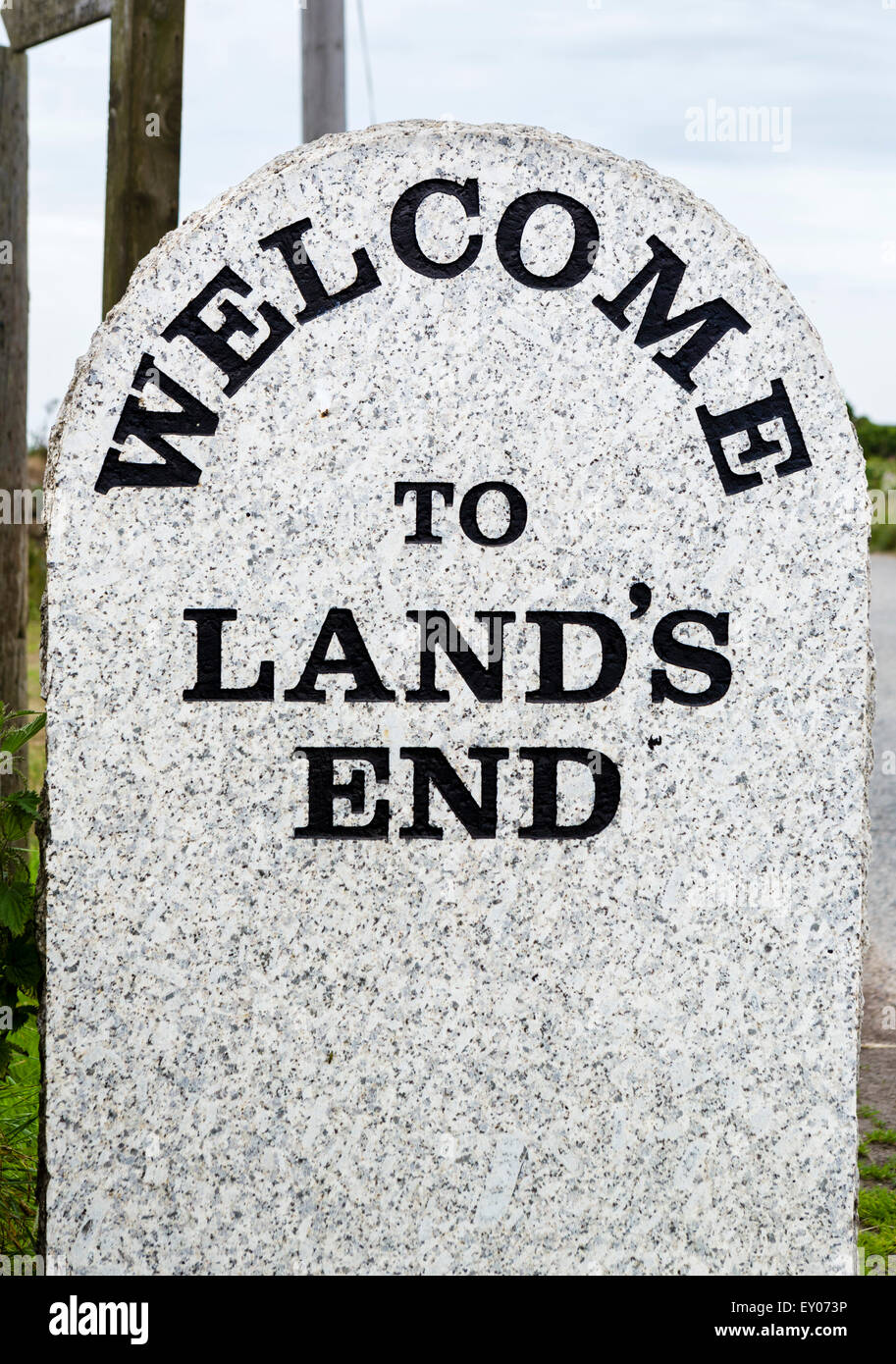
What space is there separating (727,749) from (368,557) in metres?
0.77

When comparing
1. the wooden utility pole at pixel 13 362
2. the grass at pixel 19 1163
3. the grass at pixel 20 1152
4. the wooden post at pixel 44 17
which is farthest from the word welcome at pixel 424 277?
the wooden utility pole at pixel 13 362

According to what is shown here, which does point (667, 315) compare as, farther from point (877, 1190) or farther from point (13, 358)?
point (13, 358)

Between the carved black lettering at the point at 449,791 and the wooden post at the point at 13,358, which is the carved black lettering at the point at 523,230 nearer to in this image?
the carved black lettering at the point at 449,791

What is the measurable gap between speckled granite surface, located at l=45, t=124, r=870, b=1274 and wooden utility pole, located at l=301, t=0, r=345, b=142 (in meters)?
4.88

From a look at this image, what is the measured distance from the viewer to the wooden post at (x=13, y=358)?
4828mm

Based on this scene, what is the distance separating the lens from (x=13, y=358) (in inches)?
192

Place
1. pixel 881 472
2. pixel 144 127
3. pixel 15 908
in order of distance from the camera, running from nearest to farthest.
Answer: pixel 15 908, pixel 144 127, pixel 881 472

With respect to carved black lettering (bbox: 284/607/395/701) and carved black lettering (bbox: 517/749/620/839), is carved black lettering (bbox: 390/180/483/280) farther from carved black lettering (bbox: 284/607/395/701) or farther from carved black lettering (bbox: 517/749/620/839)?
carved black lettering (bbox: 517/749/620/839)

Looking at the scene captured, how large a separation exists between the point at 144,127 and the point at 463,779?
6.96ft

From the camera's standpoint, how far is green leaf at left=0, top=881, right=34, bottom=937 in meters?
2.67

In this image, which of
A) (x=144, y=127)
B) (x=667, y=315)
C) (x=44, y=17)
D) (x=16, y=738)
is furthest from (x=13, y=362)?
(x=667, y=315)

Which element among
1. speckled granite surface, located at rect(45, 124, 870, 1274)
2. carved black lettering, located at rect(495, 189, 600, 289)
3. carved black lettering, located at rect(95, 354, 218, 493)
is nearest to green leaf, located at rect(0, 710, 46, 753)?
speckled granite surface, located at rect(45, 124, 870, 1274)


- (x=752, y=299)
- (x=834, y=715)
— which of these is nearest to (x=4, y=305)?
(x=752, y=299)

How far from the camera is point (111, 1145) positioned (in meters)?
2.65
